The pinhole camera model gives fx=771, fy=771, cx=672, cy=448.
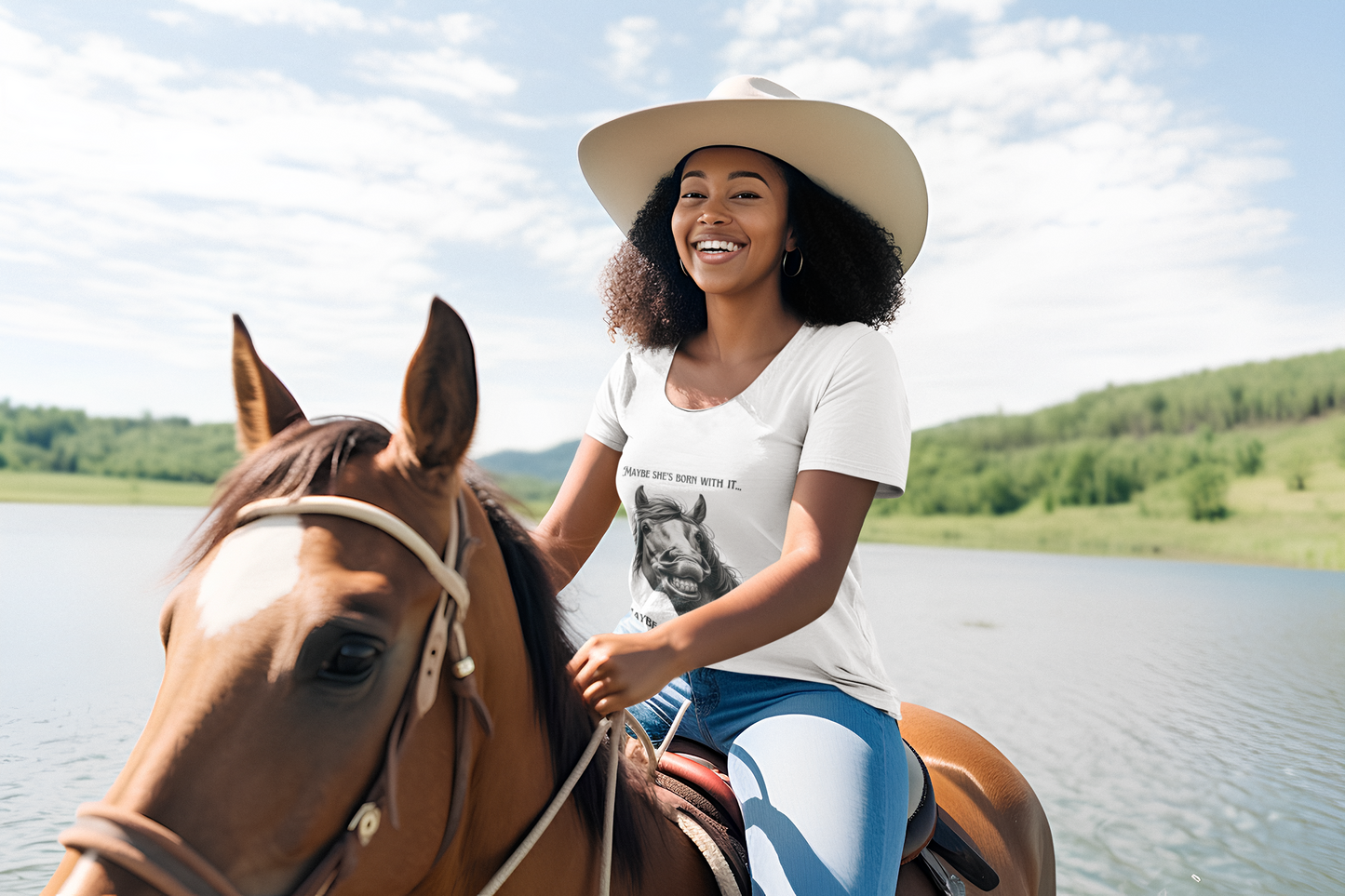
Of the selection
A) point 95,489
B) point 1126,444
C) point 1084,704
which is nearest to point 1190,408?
point 1126,444

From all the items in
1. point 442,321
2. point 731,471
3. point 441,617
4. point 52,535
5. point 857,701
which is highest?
point 442,321

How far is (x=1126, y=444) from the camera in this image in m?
63.3

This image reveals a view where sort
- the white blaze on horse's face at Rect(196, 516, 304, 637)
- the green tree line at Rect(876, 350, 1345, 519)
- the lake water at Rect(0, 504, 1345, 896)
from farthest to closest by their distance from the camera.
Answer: the green tree line at Rect(876, 350, 1345, 519) < the lake water at Rect(0, 504, 1345, 896) < the white blaze on horse's face at Rect(196, 516, 304, 637)

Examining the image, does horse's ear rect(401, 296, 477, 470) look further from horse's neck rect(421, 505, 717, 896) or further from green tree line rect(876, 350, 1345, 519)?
green tree line rect(876, 350, 1345, 519)

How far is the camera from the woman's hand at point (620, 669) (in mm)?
1292

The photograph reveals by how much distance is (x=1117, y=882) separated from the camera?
639 centimetres

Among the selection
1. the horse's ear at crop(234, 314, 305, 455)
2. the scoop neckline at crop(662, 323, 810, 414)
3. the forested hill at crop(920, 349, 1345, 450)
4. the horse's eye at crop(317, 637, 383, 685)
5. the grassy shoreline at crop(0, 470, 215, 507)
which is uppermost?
the forested hill at crop(920, 349, 1345, 450)

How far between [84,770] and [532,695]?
719 centimetres

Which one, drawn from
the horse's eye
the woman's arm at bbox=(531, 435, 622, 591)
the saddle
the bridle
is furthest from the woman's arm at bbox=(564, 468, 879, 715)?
the woman's arm at bbox=(531, 435, 622, 591)

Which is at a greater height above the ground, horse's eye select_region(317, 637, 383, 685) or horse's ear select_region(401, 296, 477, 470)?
horse's ear select_region(401, 296, 477, 470)

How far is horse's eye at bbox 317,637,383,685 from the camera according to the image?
977 millimetres

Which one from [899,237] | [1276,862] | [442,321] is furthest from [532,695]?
[1276,862]

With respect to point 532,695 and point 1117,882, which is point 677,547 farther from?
point 1117,882

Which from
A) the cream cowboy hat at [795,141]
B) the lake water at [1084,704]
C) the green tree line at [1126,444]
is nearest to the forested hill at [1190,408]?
the green tree line at [1126,444]
